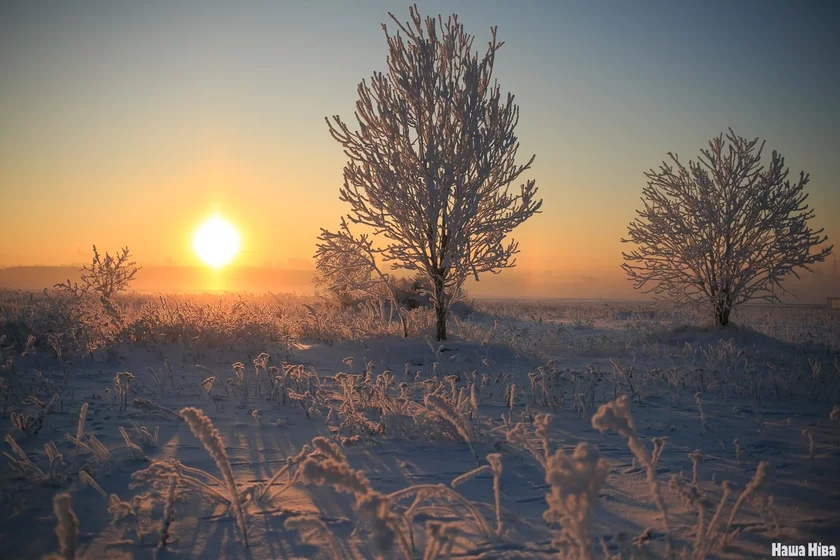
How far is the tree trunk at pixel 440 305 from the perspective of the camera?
9766mm

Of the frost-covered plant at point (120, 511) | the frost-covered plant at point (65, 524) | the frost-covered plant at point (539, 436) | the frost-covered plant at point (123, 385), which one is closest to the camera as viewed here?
the frost-covered plant at point (65, 524)

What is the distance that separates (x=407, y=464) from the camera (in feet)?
10.9

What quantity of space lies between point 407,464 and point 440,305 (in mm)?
6659

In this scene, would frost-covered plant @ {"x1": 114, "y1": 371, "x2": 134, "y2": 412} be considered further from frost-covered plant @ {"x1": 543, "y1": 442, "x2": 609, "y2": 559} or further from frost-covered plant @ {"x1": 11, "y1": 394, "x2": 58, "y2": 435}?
frost-covered plant @ {"x1": 543, "y1": 442, "x2": 609, "y2": 559}

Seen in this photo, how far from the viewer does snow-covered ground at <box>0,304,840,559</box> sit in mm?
2135

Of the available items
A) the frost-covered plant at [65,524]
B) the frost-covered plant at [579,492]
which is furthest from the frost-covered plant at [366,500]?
the frost-covered plant at [65,524]

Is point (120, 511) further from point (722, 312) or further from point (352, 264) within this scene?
point (722, 312)

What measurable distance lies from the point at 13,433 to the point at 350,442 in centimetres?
267

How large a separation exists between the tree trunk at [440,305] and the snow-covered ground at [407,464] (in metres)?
2.79

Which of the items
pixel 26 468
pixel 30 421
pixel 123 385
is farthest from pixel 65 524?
pixel 123 385

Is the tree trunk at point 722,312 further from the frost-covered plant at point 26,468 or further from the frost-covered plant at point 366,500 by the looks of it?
the frost-covered plant at point 26,468

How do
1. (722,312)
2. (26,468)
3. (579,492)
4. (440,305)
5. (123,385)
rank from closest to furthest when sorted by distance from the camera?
(579,492)
(26,468)
(123,385)
(440,305)
(722,312)

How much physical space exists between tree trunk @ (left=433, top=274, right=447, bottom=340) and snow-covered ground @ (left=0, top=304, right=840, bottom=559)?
110 inches

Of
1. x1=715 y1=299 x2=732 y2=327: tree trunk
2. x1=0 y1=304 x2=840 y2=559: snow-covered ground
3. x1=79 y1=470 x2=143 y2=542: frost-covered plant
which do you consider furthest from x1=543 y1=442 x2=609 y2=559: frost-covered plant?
x1=715 y1=299 x2=732 y2=327: tree trunk
